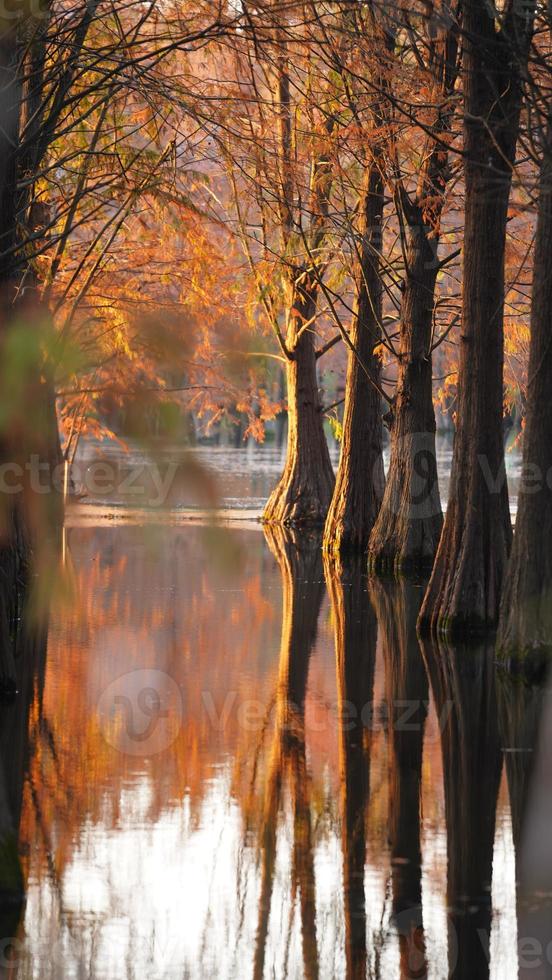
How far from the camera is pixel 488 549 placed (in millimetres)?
12891

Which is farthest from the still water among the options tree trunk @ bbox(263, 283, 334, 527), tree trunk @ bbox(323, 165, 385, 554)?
tree trunk @ bbox(263, 283, 334, 527)

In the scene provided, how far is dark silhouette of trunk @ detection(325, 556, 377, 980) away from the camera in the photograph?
5137mm

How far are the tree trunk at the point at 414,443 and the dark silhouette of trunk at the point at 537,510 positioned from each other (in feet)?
24.0

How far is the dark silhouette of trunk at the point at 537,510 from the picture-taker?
10.9 metres

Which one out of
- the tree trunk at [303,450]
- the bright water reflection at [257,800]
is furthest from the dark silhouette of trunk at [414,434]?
the tree trunk at [303,450]

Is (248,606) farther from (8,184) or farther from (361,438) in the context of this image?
(8,184)

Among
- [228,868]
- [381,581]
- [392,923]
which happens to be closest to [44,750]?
[228,868]

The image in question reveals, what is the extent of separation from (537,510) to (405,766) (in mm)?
3627

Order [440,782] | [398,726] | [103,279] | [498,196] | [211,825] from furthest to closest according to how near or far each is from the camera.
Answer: [103,279], [498,196], [398,726], [440,782], [211,825]

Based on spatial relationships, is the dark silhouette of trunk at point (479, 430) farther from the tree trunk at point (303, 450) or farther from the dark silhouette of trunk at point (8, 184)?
the tree trunk at point (303, 450)

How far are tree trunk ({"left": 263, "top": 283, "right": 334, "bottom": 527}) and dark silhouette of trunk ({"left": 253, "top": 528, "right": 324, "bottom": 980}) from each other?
9044mm

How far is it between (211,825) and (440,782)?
1.63 m

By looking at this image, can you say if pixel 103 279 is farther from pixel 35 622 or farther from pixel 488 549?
pixel 488 549

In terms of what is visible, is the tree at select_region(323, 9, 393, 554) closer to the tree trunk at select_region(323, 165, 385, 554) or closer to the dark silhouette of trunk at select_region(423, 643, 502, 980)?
the tree trunk at select_region(323, 165, 385, 554)
